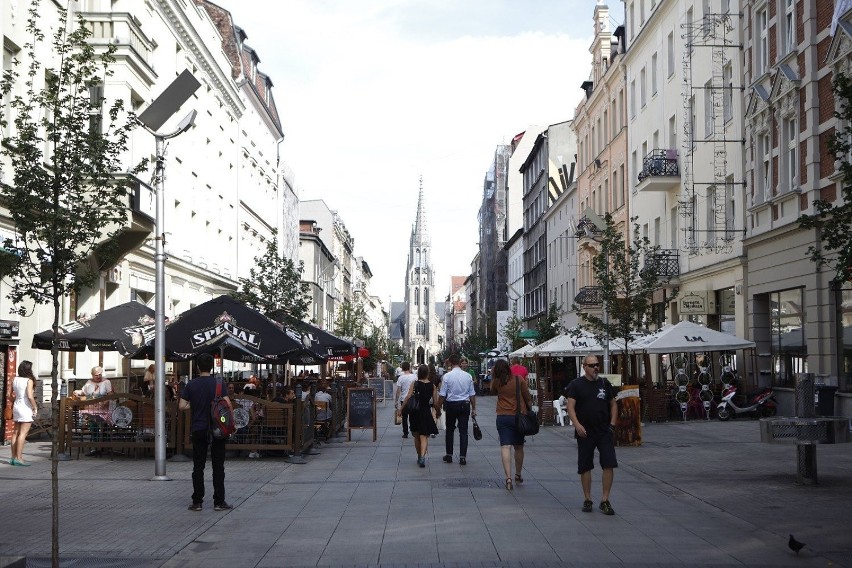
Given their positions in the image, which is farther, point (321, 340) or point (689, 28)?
point (689, 28)

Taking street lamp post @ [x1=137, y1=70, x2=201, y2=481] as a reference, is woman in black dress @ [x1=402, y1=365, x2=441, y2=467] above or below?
below

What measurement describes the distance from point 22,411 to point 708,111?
76.1 feet

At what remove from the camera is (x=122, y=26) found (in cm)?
2652

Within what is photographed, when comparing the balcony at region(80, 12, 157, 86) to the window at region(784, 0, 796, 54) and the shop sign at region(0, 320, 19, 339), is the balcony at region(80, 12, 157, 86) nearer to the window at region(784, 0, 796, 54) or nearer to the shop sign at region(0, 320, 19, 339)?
the shop sign at region(0, 320, 19, 339)

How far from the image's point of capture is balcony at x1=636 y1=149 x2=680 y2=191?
121 feet

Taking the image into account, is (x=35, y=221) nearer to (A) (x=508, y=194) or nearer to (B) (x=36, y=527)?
(B) (x=36, y=527)

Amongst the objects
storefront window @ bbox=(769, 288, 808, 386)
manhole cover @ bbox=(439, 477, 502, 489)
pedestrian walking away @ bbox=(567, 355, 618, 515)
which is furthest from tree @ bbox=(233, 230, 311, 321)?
pedestrian walking away @ bbox=(567, 355, 618, 515)

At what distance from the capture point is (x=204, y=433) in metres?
12.6

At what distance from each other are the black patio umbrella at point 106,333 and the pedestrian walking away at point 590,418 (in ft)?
35.2

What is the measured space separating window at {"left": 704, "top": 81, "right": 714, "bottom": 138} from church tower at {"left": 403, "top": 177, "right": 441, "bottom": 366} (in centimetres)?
15435

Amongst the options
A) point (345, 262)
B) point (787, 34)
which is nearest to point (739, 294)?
point (787, 34)

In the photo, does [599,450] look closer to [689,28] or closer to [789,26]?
[789,26]

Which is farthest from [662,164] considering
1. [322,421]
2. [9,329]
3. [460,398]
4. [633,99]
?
[9,329]

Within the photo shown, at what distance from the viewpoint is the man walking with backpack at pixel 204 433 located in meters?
12.3
